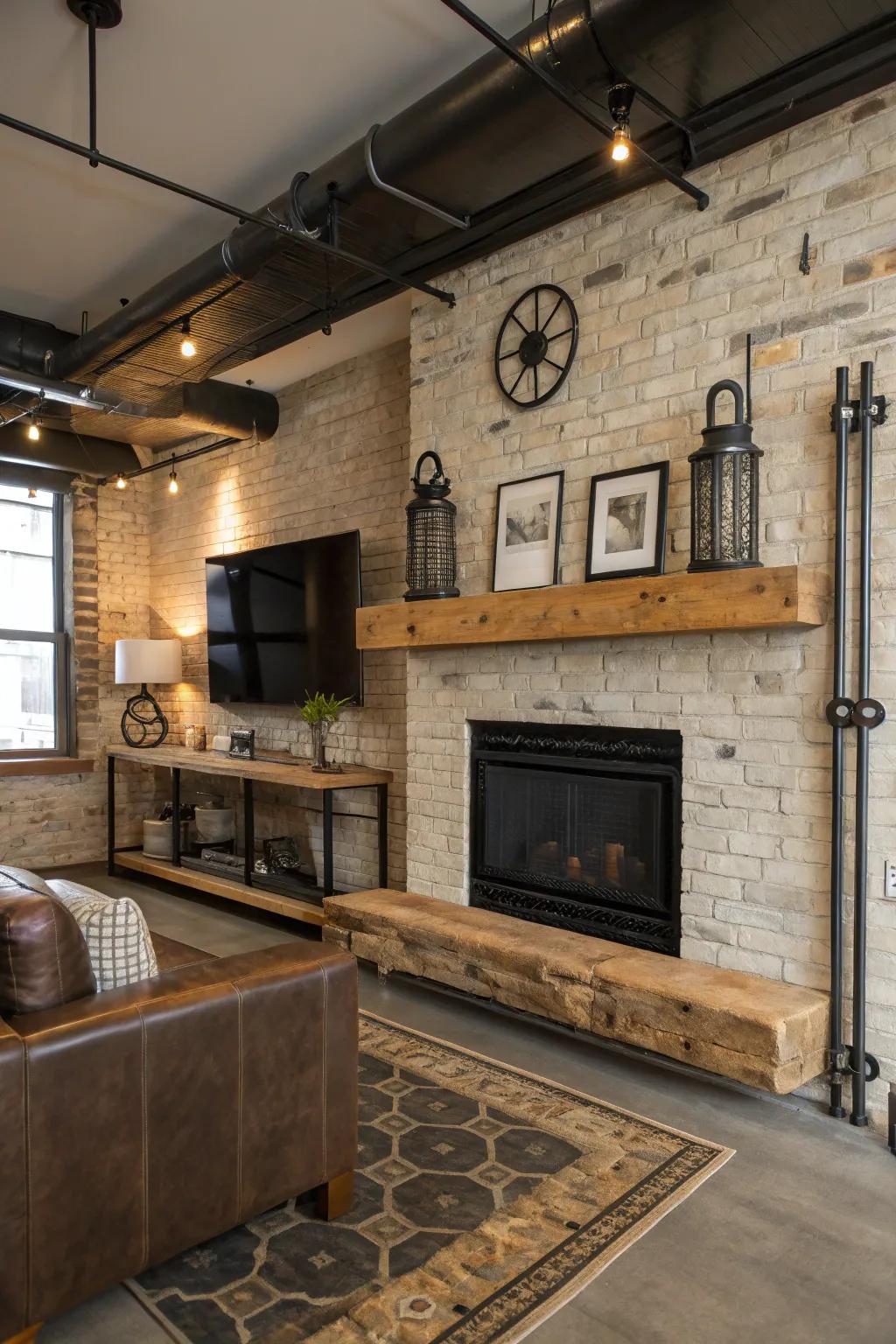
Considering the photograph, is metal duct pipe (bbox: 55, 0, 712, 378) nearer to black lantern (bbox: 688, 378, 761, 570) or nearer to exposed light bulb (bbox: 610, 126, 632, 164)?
exposed light bulb (bbox: 610, 126, 632, 164)

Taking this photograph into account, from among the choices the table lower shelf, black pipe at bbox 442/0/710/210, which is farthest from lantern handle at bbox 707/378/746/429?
the table lower shelf

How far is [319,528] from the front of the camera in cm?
531

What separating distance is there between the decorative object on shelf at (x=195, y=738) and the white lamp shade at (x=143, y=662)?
38 cm

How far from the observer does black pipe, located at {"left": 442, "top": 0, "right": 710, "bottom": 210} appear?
207cm

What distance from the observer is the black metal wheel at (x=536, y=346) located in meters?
3.44

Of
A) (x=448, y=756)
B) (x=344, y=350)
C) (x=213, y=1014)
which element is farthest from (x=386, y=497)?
(x=213, y=1014)

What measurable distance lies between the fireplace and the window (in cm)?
391

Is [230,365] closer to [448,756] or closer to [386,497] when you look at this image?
[386,497]

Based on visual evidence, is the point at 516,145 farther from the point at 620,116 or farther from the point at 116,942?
the point at 116,942

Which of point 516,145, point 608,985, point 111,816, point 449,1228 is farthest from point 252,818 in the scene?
point 516,145

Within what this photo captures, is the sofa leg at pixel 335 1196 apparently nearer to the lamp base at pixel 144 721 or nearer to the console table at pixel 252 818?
the console table at pixel 252 818

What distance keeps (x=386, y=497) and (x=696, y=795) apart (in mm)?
2554

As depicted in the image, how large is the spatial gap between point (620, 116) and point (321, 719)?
10.3 feet

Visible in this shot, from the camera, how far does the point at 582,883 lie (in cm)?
338
